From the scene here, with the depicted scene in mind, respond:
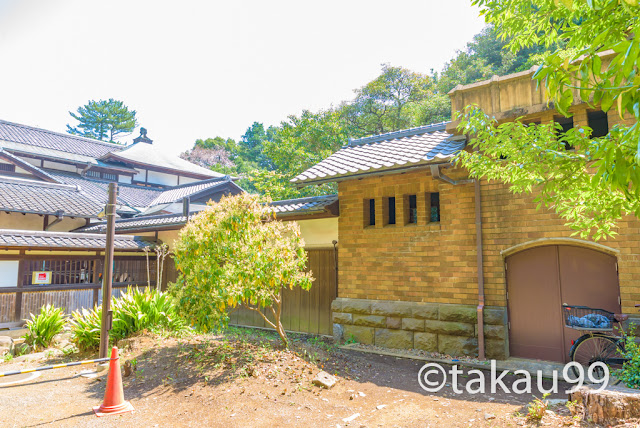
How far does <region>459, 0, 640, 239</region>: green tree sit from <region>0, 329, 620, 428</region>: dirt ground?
7.86 ft

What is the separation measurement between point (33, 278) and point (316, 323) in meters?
8.27

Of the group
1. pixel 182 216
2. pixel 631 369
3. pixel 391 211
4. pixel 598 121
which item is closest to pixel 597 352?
pixel 631 369

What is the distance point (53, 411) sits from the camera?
5.20 meters

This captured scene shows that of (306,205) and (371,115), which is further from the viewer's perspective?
(371,115)

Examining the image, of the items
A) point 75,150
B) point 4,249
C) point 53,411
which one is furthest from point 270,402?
point 75,150

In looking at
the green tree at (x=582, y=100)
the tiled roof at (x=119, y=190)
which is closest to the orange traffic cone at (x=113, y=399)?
the green tree at (x=582, y=100)

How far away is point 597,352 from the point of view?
5992 millimetres

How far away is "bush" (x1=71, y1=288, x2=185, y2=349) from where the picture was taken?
809 cm

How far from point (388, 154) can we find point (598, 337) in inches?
204

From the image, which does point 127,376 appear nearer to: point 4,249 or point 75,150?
point 4,249

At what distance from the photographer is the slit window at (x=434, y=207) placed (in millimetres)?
8617

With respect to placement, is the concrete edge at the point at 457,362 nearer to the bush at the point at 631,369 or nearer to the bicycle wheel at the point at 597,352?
the bicycle wheel at the point at 597,352

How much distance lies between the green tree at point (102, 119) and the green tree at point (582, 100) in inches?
2039

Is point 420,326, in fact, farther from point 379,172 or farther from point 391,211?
point 379,172
